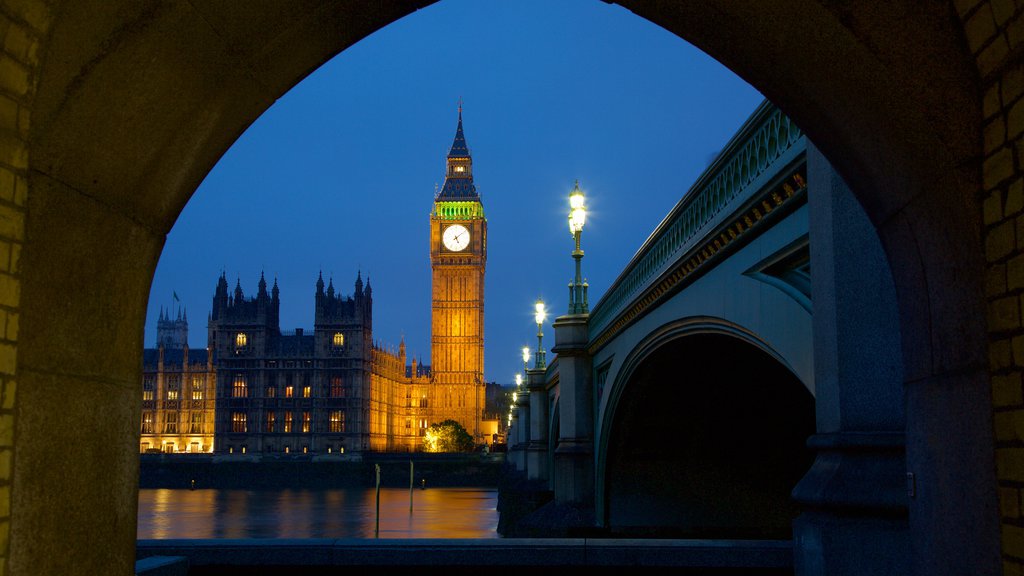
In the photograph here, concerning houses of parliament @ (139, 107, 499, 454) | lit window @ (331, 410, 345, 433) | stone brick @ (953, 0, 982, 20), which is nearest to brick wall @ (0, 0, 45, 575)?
stone brick @ (953, 0, 982, 20)

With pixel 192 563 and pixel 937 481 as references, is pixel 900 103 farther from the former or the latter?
pixel 192 563

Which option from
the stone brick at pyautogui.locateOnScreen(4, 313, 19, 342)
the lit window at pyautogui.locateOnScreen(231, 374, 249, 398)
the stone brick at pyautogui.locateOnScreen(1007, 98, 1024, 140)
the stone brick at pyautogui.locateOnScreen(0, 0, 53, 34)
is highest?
the lit window at pyautogui.locateOnScreen(231, 374, 249, 398)

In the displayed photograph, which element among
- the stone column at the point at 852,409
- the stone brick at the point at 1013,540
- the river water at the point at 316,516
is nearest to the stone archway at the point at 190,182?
the stone brick at the point at 1013,540

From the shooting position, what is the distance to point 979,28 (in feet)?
14.8

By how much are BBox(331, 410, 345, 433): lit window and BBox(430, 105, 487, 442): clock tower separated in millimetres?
26408

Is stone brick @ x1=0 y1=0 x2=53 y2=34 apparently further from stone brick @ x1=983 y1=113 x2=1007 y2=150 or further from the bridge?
the bridge

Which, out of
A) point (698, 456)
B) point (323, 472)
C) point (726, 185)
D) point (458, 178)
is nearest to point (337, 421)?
point (323, 472)

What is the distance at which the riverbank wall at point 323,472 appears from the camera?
98.0m

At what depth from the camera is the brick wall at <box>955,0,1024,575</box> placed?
4.17 metres

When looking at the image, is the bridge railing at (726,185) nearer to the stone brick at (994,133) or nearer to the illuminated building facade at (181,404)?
the stone brick at (994,133)

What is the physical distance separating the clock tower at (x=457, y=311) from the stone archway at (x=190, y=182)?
148 meters

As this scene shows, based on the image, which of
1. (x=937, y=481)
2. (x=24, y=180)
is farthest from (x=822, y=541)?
(x=24, y=180)

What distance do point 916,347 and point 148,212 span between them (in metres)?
4.30

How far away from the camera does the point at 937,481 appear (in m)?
5.03
